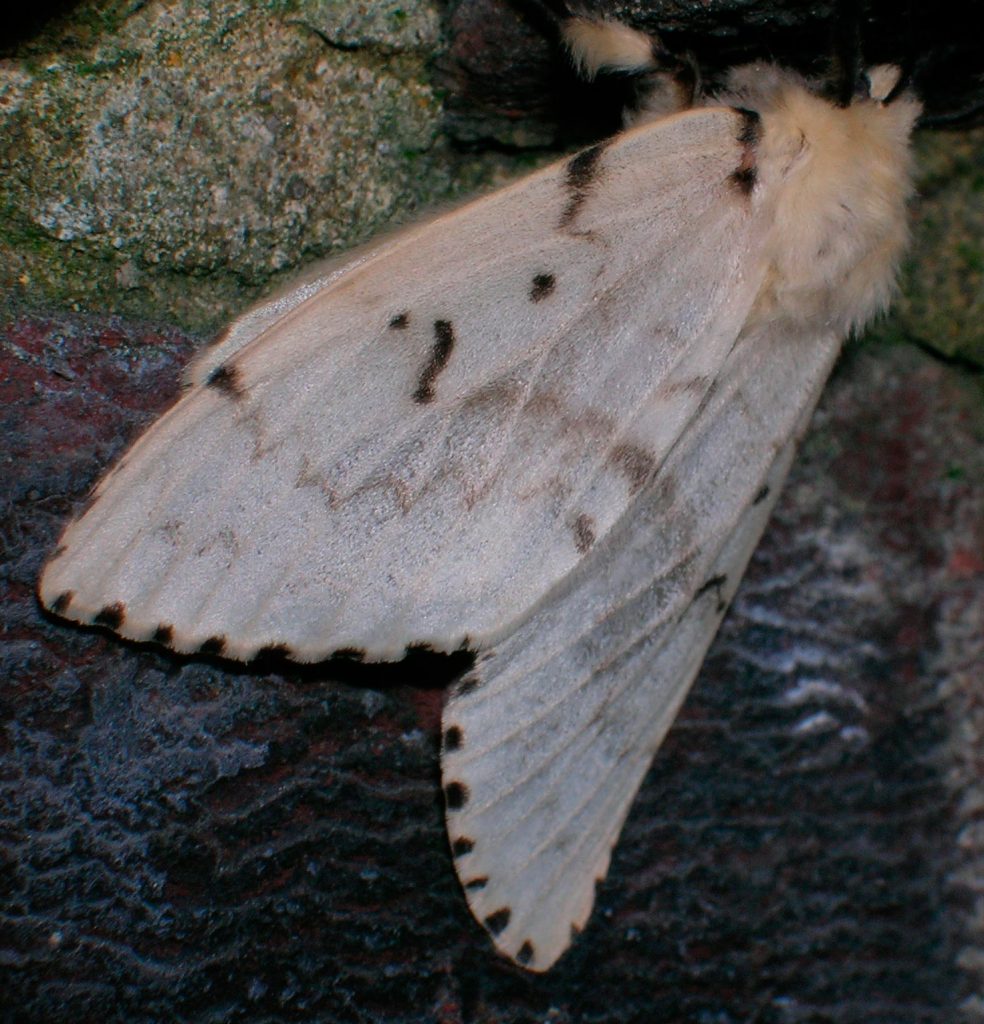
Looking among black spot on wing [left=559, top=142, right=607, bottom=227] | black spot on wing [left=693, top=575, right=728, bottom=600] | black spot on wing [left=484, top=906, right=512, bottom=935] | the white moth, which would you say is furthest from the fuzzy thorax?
black spot on wing [left=484, top=906, right=512, bottom=935]

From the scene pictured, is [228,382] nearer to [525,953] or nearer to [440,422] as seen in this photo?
[440,422]

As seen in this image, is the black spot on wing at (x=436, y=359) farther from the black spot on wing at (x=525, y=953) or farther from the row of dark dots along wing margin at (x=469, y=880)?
the black spot on wing at (x=525, y=953)

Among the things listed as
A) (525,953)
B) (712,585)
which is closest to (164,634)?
(525,953)

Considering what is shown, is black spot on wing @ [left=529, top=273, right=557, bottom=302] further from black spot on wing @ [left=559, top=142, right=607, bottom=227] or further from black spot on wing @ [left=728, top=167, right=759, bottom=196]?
black spot on wing @ [left=728, top=167, right=759, bottom=196]

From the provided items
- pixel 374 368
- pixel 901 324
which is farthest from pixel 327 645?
pixel 901 324

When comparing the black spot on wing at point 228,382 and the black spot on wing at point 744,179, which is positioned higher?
the black spot on wing at point 744,179

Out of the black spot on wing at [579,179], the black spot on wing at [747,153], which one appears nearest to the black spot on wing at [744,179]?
the black spot on wing at [747,153]
